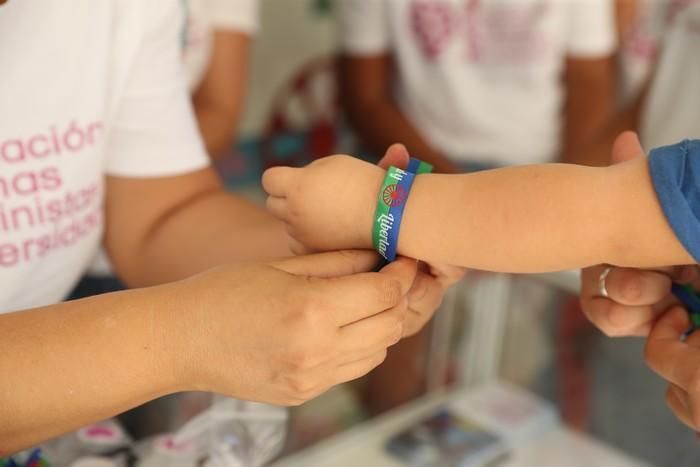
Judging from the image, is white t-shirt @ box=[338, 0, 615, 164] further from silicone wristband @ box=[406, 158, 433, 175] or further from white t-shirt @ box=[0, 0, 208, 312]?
silicone wristband @ box=[406, 158, 433, 175]

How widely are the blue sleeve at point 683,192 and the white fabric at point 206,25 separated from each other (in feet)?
3.07

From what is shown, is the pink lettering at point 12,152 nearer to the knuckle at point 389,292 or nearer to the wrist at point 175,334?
the wrist at point 175,334

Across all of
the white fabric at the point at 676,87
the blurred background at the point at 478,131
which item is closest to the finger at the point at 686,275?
the blurred background at the point at 478,131

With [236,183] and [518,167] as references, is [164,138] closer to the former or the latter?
[518,167]

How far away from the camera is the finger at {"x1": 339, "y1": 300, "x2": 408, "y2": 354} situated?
55 centimetres

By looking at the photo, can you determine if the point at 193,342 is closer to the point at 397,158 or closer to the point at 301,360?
the point at 301,360

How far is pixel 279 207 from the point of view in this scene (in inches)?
25.4

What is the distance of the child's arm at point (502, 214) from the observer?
22.1 inches

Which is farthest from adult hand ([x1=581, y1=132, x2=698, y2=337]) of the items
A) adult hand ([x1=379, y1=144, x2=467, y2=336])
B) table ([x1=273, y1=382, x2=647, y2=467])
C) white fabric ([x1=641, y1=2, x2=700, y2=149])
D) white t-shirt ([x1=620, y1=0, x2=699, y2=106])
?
white t-shirt ([x1=620, y1=0, x2=699, y2=106])

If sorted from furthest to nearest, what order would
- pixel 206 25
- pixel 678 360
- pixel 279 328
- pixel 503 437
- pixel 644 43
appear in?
pixel 644 43
pixel 206 25
pixel 503 437
pixel 678 360
pixel 279 328

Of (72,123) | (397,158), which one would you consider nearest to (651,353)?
(397,158)

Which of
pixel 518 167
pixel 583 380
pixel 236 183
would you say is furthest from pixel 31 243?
pixel 236 183

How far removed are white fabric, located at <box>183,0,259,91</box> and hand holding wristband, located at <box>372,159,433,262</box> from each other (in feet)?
2.60

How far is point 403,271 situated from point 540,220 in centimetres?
11
